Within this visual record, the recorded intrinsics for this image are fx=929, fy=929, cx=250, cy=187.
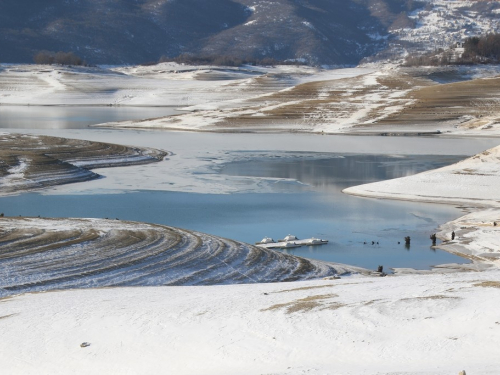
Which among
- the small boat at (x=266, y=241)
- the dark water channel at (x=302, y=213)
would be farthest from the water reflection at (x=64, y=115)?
the small boat at (x=266, y=241)

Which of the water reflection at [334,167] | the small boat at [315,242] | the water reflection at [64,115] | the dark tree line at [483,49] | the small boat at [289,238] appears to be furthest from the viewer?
the dark tree line at [483,49]

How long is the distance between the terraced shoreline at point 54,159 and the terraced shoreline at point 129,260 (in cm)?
1091

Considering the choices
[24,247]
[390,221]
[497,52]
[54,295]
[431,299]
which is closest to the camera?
[431,299]

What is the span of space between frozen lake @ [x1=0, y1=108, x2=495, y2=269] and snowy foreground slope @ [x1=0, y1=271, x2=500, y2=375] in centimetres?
676

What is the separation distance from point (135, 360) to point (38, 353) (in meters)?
1.37

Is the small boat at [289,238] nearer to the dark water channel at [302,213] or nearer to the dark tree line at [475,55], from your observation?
the dark water channel at [302,213]

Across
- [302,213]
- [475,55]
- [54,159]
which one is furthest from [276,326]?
[475,55]

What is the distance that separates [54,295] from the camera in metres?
15.0

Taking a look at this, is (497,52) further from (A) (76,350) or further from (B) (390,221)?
(A) (76,350)

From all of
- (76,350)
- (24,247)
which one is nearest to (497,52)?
(24,247)

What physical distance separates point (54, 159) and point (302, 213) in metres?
13.7

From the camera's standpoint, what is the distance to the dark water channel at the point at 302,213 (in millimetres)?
20906

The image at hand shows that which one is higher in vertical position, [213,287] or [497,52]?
[497,52]

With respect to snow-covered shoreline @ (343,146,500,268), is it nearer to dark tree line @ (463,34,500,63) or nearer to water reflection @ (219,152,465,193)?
water reflection @ (219,152,465,193)
